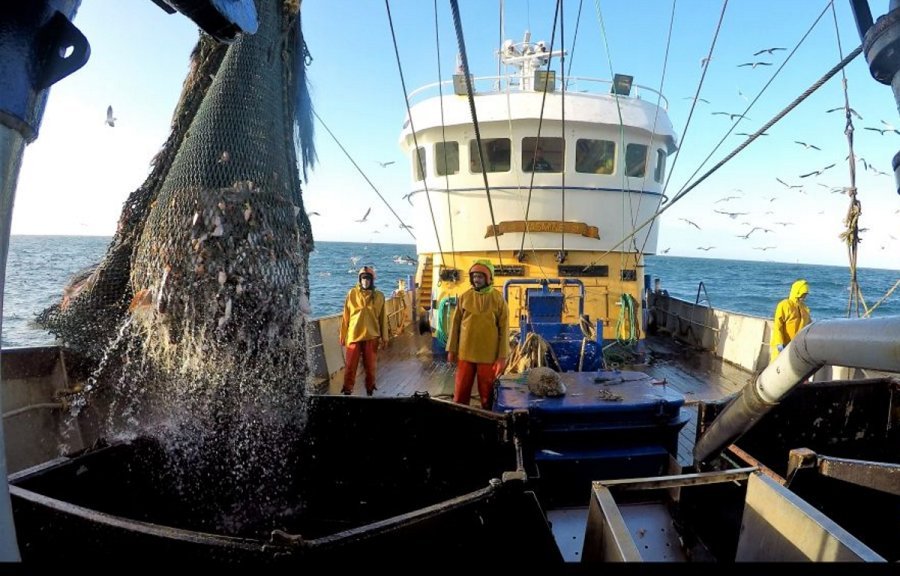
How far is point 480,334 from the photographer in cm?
532

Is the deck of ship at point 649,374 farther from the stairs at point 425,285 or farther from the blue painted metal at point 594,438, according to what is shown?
the blue painted metal at point 594,438

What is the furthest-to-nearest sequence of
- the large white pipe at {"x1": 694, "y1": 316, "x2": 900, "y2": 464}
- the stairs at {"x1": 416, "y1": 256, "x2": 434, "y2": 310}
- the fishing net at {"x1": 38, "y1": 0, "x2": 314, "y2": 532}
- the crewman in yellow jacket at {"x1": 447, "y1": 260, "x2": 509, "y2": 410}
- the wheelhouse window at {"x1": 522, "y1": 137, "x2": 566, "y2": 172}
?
the stairs at {"x1": 416, "y1": 256, "x2": 434, "y2": 310} → the wheelhouse window at {"x1": 522, "y1": 137, "x2": 566, "y2": 172} → the crewman in yellow jacket at {"x1": 447, "y1": 260, "x2": 509, "y2": 410} → the fishing net at {"x1": 38, "y1": 0, "x2": 314, "y2": 532} → the large white pipe at {"x1": 694, "y1": 316, "x2": 900, "y2": 464}

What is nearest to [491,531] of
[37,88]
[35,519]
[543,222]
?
[35,519]

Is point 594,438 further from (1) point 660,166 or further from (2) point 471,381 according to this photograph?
(1) point 660,166

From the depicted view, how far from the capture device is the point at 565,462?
3.44 meters

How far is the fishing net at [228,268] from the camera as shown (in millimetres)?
2129

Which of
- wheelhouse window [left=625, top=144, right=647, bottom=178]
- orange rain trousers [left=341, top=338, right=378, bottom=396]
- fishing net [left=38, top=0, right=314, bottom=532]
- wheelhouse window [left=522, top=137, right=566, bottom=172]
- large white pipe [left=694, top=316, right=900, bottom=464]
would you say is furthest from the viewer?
wheelhouse window [left=625, top=144, right=647, bottom=178]

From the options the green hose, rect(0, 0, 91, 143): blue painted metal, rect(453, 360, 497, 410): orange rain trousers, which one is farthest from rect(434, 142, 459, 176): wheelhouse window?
rect(0, 0, 91, 143): blue painted metal

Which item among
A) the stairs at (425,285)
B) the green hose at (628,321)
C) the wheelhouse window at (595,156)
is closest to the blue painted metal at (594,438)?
the green hose at (628,321)

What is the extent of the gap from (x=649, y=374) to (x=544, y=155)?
418 cm

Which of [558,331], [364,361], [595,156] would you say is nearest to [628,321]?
[558,331]

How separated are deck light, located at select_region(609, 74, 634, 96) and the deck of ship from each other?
4.78m

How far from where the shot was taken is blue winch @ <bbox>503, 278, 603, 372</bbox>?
225 inches

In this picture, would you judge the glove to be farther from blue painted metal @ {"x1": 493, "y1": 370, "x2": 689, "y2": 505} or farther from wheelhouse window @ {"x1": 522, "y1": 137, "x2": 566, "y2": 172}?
wheelhouse window @ {"x1": 522, "y1": 137, "x2": 566, "y2": 172}
